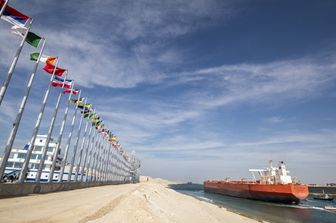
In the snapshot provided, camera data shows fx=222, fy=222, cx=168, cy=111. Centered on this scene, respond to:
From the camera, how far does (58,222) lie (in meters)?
8.98

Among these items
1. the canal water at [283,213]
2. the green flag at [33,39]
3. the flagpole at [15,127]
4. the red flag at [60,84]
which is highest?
the green flag at [33,39]

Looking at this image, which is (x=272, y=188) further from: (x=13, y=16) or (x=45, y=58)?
(x=13, y=16)

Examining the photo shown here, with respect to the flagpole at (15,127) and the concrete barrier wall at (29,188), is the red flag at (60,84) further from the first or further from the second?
the concrete barrier wall at (29,188)

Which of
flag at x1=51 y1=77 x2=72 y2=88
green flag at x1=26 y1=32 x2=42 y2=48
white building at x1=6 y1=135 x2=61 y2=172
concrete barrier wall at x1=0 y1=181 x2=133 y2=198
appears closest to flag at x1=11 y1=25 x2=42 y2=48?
green flag at x1=26 y1=32 x2=42 y2=48

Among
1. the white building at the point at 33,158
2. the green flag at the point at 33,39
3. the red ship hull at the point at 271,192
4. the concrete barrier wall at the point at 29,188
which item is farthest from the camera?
the white building at the point at 33,158

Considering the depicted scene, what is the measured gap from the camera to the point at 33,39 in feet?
68.5

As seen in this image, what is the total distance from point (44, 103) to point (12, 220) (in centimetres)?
1636

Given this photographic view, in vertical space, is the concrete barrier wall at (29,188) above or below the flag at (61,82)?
below

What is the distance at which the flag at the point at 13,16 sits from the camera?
18.0 metres

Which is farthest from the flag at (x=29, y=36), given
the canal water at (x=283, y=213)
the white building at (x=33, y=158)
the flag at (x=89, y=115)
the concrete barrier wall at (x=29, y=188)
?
the white building at (x=33, y=158)

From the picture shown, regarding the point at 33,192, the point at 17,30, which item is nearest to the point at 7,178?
the point at 33,192

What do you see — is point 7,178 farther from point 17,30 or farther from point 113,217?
point 113,217

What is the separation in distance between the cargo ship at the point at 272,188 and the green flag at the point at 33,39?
55100 millimetres

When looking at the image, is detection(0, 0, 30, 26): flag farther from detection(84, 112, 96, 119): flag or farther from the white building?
the white building
